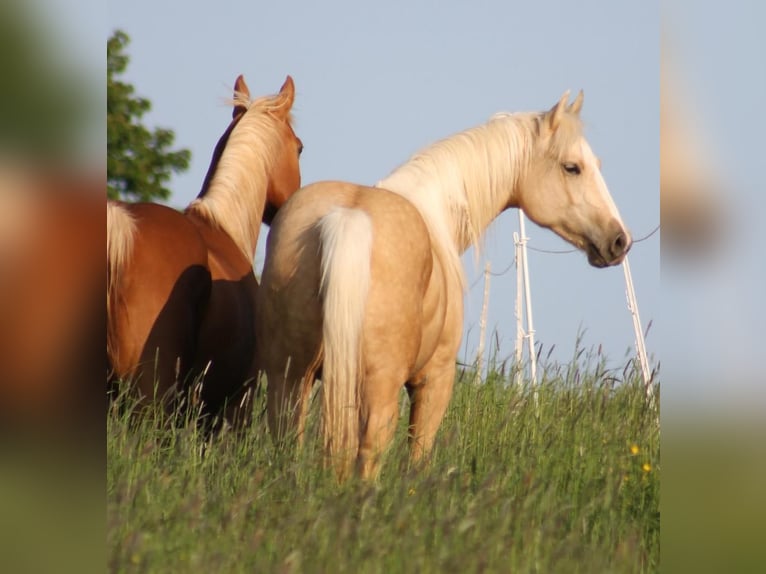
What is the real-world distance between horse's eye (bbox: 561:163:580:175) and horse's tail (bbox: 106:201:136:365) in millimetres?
2332

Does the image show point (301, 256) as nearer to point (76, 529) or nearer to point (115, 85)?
point (76, 529)

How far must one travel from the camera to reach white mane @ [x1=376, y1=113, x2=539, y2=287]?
5.43 metres

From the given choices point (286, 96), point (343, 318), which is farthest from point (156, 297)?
point (286, 96)

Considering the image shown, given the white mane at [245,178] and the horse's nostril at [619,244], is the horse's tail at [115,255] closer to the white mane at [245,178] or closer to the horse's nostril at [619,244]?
the white mane at [245,178]

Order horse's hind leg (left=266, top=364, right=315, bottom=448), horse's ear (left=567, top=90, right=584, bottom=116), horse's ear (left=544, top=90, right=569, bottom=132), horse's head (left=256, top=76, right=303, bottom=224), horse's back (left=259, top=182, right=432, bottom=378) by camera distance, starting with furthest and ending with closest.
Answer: horse's head (left=256, top=76, right=303, bottom=224) → horse's ear (left=567, top=90, right=584, bottom=116) → horse's ear (left=544, top=90, right=569, bottom=132) → horse's hind leg (left=266, top=364, right=315, bottom=448) → horse's back (left=259, top=182, right=432, bottom=378)

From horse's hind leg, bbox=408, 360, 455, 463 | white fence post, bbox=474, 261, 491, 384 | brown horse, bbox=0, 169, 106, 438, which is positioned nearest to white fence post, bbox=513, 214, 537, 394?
white fence post, bbox=474, 261, 491, 384

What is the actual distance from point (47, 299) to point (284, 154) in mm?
5200

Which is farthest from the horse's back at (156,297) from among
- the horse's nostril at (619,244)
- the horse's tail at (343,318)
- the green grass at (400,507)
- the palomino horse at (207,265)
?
the horse's nostril at (619,244)

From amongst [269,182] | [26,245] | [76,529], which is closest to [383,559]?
[76,529]

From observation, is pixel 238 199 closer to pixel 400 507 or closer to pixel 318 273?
pixel 318 273

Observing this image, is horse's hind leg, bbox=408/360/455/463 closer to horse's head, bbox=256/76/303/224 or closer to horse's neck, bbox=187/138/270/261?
horse's neck, bbox=187/138/270/261

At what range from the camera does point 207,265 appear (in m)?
5.47

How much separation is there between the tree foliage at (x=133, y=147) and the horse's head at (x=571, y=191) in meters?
13.8

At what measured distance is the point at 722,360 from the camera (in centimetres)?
171
